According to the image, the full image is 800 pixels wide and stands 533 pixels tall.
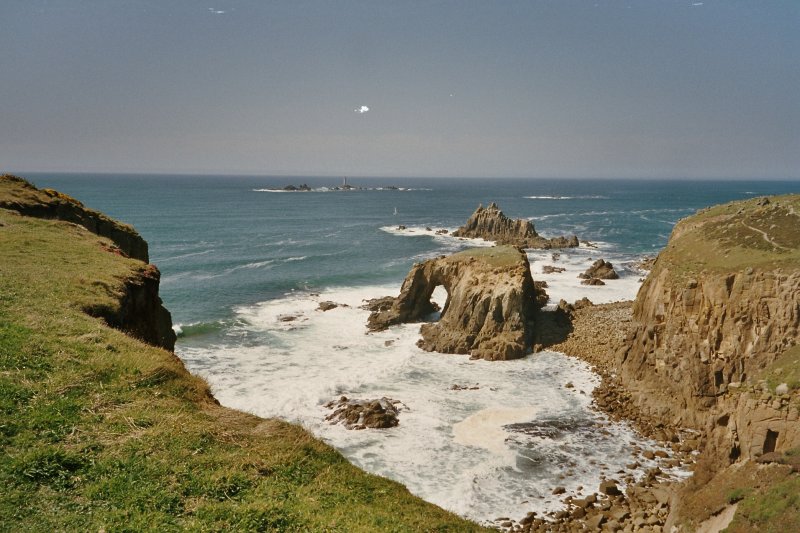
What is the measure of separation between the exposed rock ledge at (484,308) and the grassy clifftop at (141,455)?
30.4m

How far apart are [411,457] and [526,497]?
6446 millimetres

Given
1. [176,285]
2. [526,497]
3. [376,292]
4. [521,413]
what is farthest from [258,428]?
[176,285]

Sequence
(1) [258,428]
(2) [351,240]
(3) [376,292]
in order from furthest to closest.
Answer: (2) [351,240] → (3) [376,292] → (1) [258,428]

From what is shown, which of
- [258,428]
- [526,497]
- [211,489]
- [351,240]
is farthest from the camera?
[351,240]

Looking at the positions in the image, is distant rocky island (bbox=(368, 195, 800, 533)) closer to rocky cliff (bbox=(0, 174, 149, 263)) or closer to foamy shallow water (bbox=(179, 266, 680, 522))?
foamy shallow water (bbox=(179, 266, 680, 522))

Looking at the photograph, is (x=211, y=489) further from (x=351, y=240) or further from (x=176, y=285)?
(x=351, y=240)

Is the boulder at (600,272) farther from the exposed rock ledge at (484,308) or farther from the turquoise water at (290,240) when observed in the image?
the turquoise water at (290,240)

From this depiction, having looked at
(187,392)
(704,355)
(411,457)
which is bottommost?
(411,457)

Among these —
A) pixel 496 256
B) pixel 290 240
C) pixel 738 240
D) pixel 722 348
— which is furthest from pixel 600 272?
pixel 290 240

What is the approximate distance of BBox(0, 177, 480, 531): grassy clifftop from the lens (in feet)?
27.9

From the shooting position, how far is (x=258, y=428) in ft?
38.7

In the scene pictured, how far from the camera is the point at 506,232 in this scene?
4190 inches

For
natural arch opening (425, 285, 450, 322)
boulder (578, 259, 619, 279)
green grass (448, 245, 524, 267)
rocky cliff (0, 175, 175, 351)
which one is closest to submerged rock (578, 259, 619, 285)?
boulder (578, 259, 619, 279)

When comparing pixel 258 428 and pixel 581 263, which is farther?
pixel 581 263
